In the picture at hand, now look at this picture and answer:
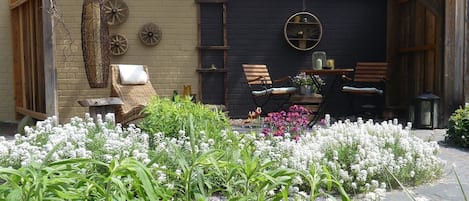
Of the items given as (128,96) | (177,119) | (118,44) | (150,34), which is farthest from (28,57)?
(177,119)

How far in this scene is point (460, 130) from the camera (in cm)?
493

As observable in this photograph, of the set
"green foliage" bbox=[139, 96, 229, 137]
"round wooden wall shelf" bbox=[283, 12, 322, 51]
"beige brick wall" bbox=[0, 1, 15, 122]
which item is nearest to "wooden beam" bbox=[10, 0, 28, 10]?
"beige brick wall" bbox=[0, 1, 15, 122]

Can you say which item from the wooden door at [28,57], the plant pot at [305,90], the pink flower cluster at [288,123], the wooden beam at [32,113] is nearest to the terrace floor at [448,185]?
the pink flower cluster at [288,123]

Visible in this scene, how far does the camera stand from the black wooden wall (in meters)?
7.82

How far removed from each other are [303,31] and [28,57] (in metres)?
4.59

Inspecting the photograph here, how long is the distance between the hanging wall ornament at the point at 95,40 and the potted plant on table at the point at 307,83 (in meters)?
3.13

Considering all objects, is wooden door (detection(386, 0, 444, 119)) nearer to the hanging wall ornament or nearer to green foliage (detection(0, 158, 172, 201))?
the hanging wall ornament

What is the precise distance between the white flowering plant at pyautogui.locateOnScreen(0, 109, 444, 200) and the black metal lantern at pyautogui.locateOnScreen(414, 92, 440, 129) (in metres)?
2.82

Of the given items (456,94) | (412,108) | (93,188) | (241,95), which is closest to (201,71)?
(241,95)

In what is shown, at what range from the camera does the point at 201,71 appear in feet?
25.2

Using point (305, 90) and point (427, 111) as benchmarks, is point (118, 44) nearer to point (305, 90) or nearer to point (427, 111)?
point (305, 90)

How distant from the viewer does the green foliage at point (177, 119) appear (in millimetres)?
3549

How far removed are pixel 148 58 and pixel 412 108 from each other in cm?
408

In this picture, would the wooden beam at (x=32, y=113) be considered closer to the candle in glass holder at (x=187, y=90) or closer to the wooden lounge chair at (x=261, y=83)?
the candle in glass holder at (x=187, y=90)
